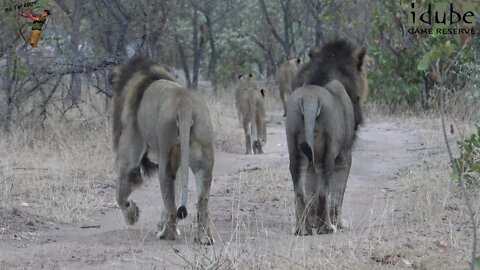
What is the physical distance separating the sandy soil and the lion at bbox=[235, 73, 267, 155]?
6.16ft

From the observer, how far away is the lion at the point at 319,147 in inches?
300

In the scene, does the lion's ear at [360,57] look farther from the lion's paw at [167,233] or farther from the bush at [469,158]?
the lion's paw at [167,233]

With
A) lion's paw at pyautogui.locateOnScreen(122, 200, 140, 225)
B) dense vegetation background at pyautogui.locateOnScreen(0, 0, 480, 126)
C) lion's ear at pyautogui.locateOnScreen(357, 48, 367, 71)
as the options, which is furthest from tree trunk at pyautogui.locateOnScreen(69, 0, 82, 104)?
lion's paw at pyautogui.locateOnScreen(122, 200, 140, 225)

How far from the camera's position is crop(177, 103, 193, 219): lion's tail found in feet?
22.2

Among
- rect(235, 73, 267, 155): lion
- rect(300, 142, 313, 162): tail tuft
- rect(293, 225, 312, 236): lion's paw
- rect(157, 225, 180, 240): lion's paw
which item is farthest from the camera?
rect(235, 73, 267, 155): lion

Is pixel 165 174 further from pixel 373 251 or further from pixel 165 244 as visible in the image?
pixel 373 251

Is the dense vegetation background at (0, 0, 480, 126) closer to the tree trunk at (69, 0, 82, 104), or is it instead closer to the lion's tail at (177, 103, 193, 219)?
the tree trunk at (69, 0, 82, 104)

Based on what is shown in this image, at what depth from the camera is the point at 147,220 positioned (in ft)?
28.2

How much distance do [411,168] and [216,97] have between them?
1255 centimetres

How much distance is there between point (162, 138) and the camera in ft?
23.5

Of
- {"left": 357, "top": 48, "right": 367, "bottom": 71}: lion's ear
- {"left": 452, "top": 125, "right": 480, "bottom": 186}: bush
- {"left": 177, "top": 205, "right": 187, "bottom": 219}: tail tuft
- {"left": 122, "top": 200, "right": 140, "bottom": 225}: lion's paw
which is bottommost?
{"left": 122, "top": 200, "right": 140, "bottom": 225}: lion's paw

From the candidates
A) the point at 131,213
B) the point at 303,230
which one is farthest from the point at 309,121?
the point at 131,213

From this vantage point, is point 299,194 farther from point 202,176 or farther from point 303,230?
point 202,176

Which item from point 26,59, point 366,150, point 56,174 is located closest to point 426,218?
point 56,174
